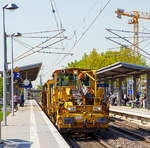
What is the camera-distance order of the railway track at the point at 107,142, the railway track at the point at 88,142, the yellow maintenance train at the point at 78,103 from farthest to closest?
the yellow maintenance train at the point at 78,103
the railway track at the point at 88,142
the railway track at the point at 107,142

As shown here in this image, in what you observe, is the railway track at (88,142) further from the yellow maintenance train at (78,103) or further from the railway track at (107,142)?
the yellow maintenance train at (78,103)

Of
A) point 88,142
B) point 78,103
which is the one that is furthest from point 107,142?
point 78,103

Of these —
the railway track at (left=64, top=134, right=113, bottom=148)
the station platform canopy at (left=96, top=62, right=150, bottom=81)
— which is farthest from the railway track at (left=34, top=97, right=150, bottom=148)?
the station platform canopy at (left=96, top=62, right=150, bottom=81)

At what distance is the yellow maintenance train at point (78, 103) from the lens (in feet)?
40.6

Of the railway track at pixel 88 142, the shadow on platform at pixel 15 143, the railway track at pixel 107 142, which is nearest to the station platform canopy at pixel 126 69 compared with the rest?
the railway track at pixel 107 142

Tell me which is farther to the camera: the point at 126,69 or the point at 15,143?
the point at 126,69

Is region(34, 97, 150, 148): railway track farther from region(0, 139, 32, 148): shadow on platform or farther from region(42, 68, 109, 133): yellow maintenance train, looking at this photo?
region(0, 139, 32, 148): shadow on platform

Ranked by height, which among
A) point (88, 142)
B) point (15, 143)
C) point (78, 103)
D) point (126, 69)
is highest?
point (126, 69)

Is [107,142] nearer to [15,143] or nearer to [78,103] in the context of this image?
[78,103]

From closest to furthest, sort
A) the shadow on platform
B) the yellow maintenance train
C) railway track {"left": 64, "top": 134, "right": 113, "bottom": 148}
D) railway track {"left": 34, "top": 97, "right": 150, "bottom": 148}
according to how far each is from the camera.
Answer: the shadow on platform
railway track {"left": 34, "top": 97, "right": 150, "bottom": 148}
railway track {"left": 64, "top": 134, "right": 113, "bottom": 148}
the yellow maintenance train

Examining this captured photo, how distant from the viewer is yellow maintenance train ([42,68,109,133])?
40.6 ft

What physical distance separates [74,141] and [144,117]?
7.83 metres

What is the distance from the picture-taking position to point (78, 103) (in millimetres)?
13094

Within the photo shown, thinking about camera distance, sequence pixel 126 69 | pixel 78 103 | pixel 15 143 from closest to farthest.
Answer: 1. pixel 15 143
2. pixel 78 103
3. pixel 126 69
